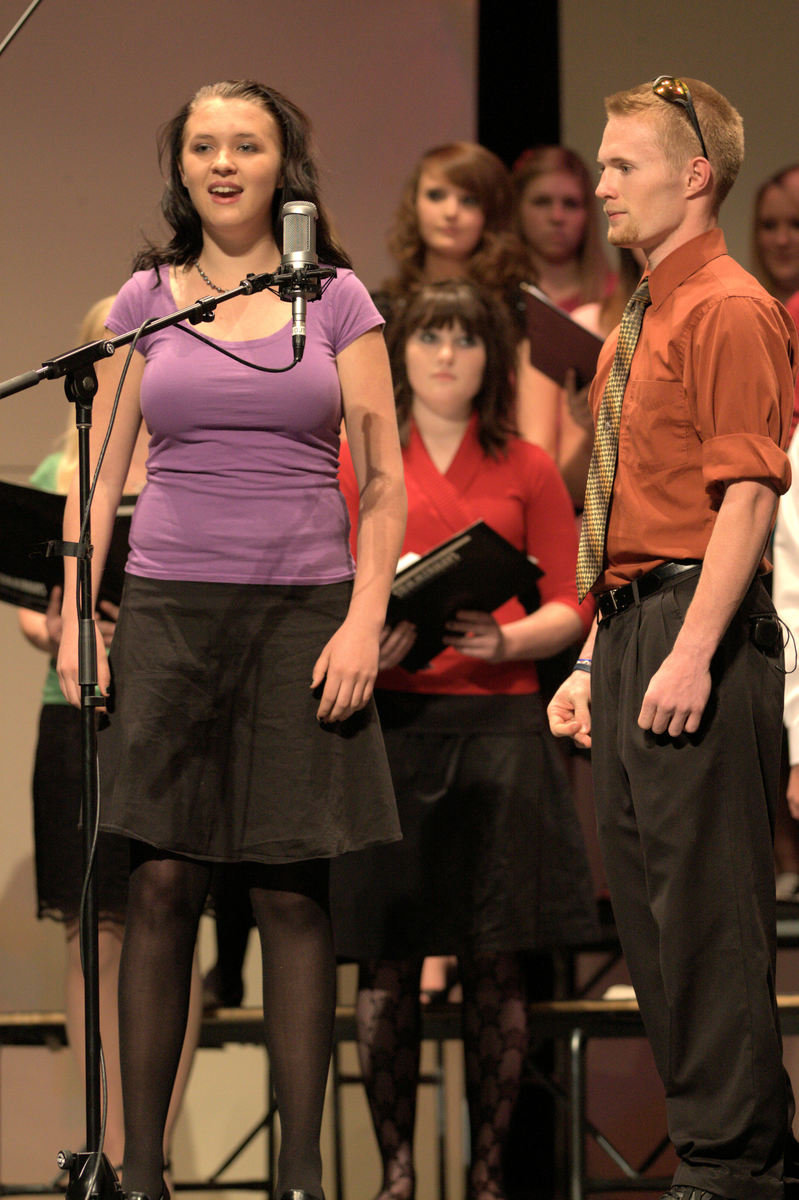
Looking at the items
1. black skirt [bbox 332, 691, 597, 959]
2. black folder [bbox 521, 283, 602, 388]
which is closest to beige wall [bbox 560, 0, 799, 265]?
black folder [bbox 521, 283, 602, 388]

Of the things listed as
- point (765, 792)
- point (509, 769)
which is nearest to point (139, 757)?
point (765, 792)

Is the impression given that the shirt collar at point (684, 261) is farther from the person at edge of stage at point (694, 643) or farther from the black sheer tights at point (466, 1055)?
the black sheer tights at point (466, 1055)

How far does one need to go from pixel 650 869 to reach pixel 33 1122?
256 centimetres

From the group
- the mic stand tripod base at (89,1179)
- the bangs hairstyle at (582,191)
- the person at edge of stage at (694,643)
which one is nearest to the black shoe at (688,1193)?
the person at edge of stage at (694,643)

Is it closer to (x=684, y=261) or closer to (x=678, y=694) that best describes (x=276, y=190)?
(x=684, y=261)

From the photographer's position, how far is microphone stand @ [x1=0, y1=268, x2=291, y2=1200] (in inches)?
73.2

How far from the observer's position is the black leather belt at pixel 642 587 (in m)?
1.96

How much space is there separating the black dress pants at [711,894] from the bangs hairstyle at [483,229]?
5.49 ft

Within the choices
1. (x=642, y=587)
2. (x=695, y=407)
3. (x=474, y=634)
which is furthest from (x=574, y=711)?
(x=474, y=634)

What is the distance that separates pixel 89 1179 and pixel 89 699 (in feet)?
1.95

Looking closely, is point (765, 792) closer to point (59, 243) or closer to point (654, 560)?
point (654, 560)

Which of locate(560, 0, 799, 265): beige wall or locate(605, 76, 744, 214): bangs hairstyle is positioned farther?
locate(560, 0, 799, 265): beige wall

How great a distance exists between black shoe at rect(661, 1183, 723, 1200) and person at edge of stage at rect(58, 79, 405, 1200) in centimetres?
46

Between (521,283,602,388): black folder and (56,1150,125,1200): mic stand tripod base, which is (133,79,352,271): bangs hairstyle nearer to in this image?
(521,283,602,388): black folder
